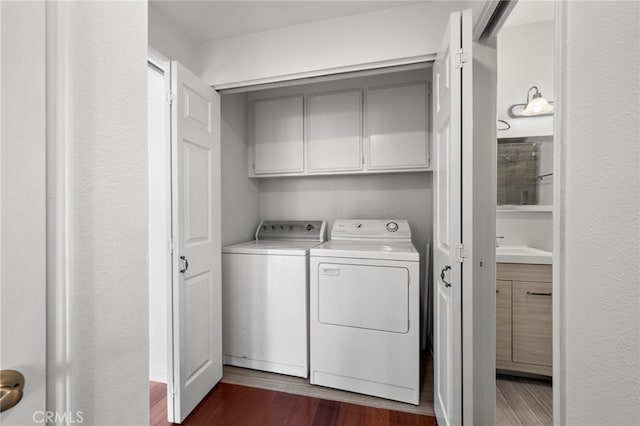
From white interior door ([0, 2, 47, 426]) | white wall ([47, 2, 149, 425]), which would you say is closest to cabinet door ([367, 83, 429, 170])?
white wall ([47, 2, 149, 425])

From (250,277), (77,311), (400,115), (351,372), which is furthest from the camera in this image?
(400,115)

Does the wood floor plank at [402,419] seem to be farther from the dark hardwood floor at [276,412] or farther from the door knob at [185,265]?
the door knob at [185,265]

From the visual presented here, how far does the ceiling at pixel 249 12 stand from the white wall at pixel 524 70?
1167 millimetres

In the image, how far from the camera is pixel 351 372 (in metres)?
1.92

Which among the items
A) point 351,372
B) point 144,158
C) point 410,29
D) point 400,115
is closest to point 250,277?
point 351,372

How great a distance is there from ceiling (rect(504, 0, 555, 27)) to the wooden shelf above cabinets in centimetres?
72

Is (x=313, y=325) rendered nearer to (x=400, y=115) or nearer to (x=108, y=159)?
(x=108, y=159)

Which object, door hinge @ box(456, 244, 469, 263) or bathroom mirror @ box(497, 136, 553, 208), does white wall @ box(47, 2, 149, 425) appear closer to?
door hinge @ box(456, 244, 469, 263)

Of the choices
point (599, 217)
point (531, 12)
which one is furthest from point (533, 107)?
point (599, 217)

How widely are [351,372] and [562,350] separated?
1512 mm

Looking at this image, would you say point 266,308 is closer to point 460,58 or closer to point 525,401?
point 525,401

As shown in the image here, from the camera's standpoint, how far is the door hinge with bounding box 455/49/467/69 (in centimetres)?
119

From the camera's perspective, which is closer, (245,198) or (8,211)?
(8,211)

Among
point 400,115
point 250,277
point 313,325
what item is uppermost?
point 400,115
